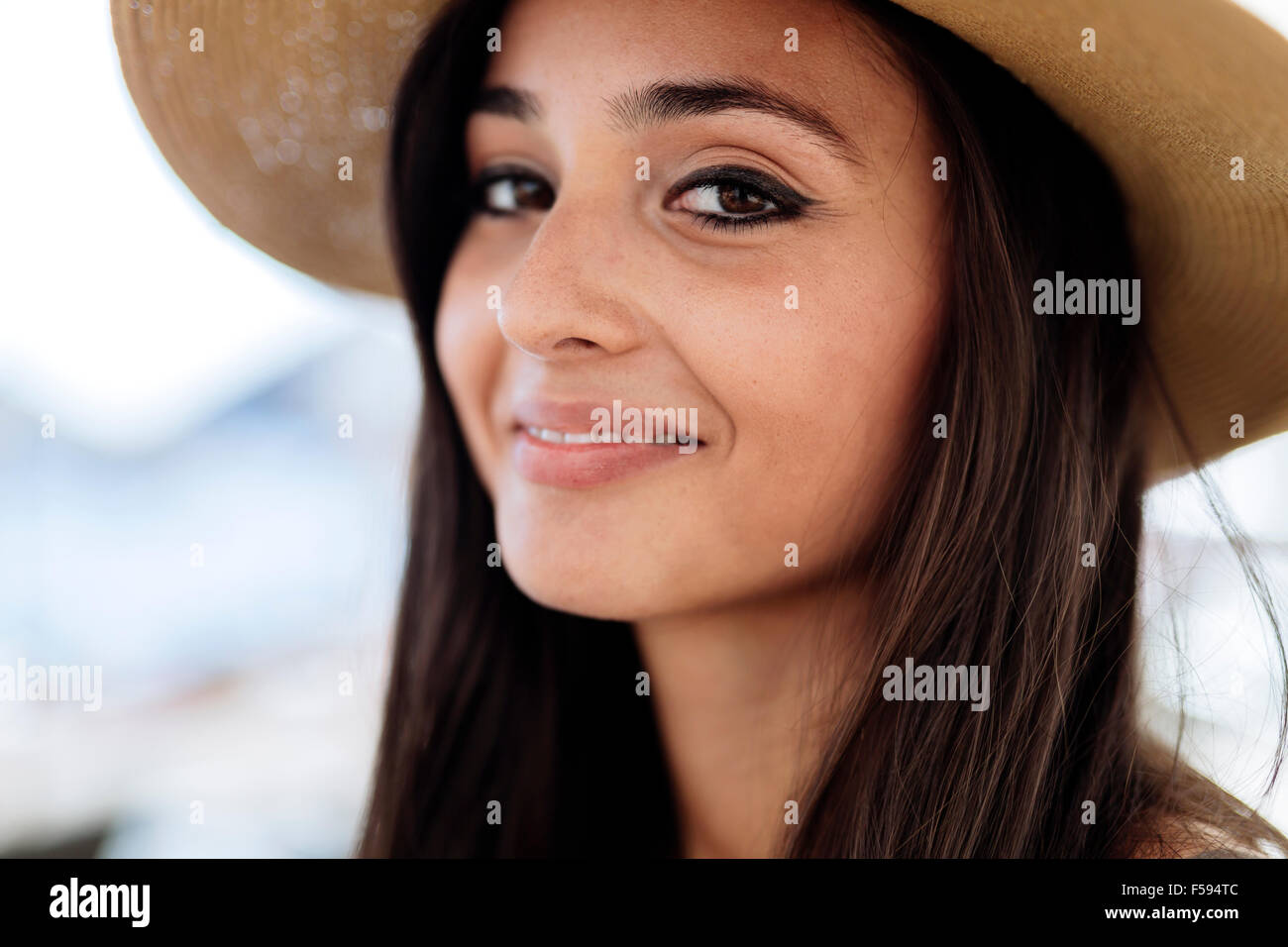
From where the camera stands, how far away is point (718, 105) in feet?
3.25

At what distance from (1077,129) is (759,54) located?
376mm

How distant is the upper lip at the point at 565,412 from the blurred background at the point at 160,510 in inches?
58.6

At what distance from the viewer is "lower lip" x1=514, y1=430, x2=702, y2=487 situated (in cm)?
104

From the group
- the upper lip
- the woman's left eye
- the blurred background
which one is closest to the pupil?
the woman's left eye

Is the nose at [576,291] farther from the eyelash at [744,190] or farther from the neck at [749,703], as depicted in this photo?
the neck at [749,703]

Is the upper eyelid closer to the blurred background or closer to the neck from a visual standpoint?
the neck

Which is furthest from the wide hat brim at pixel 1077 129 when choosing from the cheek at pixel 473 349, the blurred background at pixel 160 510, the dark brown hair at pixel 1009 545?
the blurred background at pixel 160 510

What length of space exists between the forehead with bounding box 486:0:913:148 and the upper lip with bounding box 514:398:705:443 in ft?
1.01

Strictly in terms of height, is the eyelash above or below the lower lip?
above

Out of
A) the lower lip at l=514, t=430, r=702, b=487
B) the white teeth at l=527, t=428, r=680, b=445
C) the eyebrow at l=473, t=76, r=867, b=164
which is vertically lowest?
the lower lip at l=514, t=430, r=702, b=487

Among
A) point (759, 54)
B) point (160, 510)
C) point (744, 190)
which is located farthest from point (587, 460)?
point (160, 510)

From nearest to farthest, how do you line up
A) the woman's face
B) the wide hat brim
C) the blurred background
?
the wide hat brim → the woman's face → the blurred background
